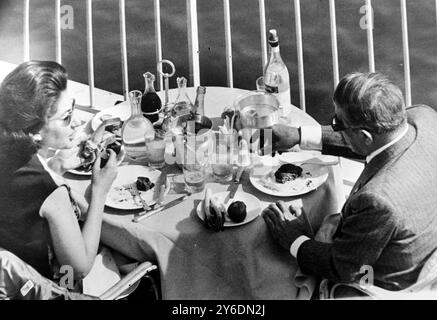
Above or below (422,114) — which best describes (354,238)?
below

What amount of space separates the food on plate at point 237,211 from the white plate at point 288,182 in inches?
7.8

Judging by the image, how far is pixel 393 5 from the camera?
23.2ft

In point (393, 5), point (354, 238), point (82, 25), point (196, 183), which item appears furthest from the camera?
point (393, 5)

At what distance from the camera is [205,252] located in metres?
2.48

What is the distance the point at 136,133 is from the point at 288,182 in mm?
687

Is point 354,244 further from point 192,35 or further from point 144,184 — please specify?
point 192,35

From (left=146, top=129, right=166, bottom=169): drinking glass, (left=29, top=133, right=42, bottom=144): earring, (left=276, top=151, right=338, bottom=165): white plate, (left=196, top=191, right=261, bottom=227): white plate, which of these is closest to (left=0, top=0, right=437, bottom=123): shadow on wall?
(left=276, top=151, right=338, bottom=165): white plate

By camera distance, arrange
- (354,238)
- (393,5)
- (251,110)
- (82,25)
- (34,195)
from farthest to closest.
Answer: (393,5)
(82,25)
(251,110)
(34,195)
(354,238)

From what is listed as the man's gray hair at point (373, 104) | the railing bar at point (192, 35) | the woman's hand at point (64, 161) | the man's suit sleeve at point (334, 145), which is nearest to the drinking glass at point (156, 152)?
the woman's hand at point (64, 161)

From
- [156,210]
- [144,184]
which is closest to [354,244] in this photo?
[156,210]

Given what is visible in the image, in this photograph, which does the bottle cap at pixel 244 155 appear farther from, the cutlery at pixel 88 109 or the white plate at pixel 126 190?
the cutlery at pixel 88 109
